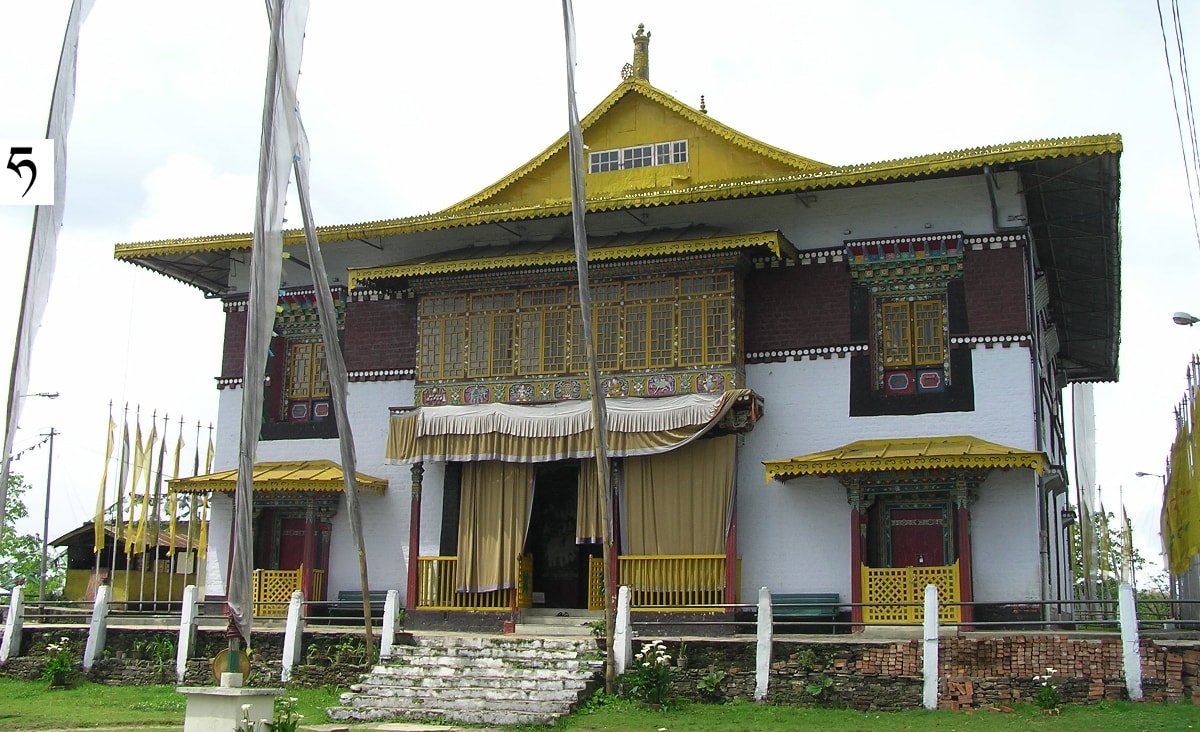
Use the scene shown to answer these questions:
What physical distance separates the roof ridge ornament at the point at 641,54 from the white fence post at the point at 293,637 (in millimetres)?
10529

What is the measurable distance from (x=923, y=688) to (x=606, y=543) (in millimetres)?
3996

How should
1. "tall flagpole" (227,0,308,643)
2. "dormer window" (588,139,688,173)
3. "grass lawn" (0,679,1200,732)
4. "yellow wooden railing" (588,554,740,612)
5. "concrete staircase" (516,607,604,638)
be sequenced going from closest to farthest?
"tall flagpole" (227,0,308,643) < "grass lawn" (0,679,1200,732) < "concrete staircase" (516,607,604,638) < "yellow wooden railing" (588,554,740,612) < "dormer window" (588,139,688,173)

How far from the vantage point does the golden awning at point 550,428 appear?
61.2 feet

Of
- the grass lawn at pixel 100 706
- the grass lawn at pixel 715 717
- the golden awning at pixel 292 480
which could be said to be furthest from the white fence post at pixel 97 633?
the golden awning at pixel 292 480

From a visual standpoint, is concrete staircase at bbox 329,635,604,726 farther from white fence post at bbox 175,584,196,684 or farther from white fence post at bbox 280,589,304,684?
white fence post at bbox 175,584,196,684

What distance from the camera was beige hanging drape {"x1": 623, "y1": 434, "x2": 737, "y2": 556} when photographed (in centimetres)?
1889

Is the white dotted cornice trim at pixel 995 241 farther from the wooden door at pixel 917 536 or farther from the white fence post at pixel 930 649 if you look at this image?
the white fence post at pixel 930 649

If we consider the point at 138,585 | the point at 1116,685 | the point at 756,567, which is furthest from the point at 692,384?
the point at 138,585

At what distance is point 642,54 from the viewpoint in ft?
74.3

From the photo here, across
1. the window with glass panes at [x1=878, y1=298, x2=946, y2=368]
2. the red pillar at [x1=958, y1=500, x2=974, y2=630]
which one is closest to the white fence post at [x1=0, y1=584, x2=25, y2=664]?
the window with glass panes at [x1=878, y1=298, x2=946, y2=368]

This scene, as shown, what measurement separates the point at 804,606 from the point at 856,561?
0.99m

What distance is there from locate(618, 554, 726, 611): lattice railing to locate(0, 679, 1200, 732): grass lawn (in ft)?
10.6

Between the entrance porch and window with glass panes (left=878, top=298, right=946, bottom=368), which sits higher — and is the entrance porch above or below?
below

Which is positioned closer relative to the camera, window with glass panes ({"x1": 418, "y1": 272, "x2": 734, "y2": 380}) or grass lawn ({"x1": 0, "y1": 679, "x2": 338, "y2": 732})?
grass lawn ({"x1": 0, "y1": 679, "x2": 338, "y2": 732})
